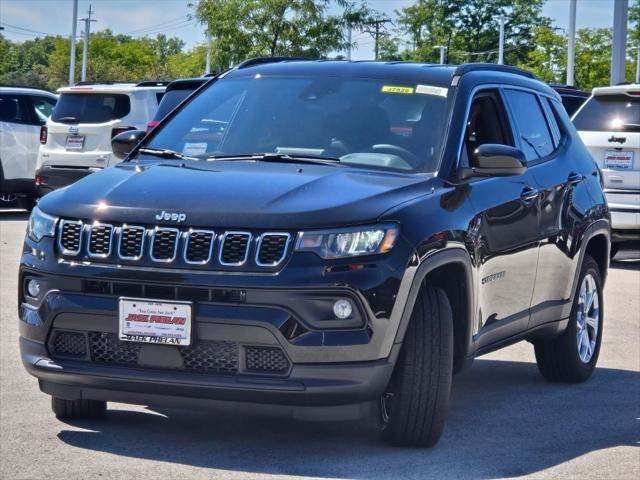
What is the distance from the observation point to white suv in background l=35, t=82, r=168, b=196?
61.8ft

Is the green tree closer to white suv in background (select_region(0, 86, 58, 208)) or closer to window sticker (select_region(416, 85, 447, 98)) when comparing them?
white suv in background (select_region(0, 86, 58, 208))

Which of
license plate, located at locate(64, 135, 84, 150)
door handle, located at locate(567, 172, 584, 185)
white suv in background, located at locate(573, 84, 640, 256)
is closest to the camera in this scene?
door handle, located at locate(567, 172, 584, 185)

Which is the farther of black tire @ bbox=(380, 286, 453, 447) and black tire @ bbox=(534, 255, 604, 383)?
black tire @ bbox=(534, 255, 604, 383)

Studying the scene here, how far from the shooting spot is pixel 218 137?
22.8 ft

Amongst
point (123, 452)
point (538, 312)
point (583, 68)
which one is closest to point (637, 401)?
point (538, 312)

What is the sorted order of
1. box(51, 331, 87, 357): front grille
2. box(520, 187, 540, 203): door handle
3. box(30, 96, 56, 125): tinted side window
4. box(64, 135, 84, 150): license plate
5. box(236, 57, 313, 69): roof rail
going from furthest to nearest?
1. box(30, 96, 56, 125): tinted side window
2. box(64, 135, 84, 150): license plate
3. box(236, 57, 313, 69): roof rail
4. box(520, 187, 540, 203): door handle
5. box(51, 331, 87, 357): front grille

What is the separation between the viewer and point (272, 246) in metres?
5.52

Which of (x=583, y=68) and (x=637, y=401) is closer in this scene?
(x=637, y=401)

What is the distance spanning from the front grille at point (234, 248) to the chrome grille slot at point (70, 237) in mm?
658

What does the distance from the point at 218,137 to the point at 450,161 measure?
1.20 m

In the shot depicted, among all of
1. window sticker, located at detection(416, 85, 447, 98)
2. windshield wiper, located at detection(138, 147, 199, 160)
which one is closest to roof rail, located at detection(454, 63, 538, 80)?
window sticker, located at detection(416, 85, 447, 98)

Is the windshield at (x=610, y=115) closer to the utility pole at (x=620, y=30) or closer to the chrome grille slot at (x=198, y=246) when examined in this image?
the chrome grille slot at (x=198, y=246)

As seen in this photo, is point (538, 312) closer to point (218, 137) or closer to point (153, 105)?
point (218, 137)

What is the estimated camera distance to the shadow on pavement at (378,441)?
5816 mm
